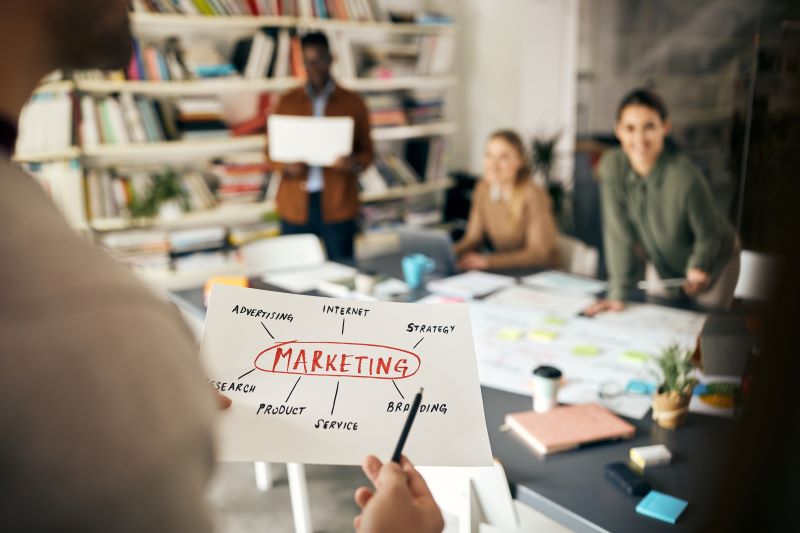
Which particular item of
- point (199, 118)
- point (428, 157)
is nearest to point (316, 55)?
point (199, 118)

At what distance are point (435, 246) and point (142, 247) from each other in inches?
73.5

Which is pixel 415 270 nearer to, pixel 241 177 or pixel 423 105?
pixel 241 177

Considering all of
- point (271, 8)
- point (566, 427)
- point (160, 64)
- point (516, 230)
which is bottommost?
point (566, 427)

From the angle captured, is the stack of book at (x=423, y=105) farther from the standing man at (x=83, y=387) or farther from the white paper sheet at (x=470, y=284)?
the standing man at (x=83, y=387)

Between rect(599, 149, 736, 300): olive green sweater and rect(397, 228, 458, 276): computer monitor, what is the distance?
64cm

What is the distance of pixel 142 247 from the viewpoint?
3.66 m

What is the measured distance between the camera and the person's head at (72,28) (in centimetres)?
42

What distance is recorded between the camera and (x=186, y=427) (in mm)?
383

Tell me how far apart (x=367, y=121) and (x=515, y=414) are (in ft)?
8.62

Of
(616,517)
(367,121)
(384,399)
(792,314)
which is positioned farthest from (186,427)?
(367,121)

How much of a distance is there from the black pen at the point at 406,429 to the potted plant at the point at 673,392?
810 mm

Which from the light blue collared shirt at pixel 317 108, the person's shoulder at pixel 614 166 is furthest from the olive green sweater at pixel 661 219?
the light blue collared shirt at pixel 317 108

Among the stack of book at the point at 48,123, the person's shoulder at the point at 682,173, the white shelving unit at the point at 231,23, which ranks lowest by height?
the person's shoulder at the point at 682,173

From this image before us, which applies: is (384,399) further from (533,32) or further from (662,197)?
(533,32)
